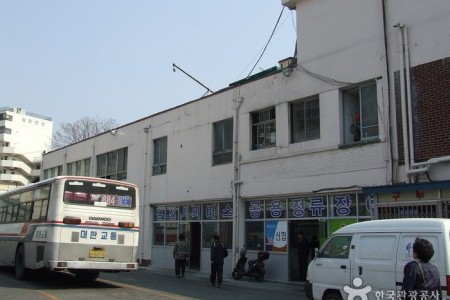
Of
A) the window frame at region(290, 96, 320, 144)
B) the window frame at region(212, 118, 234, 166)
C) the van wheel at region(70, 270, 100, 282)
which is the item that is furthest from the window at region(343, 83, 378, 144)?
the van wheel at region(70, 270, 100, 282)

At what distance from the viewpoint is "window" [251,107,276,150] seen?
61.4 feet

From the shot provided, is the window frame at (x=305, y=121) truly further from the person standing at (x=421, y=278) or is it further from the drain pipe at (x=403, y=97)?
the person standing at (x=421, y=278)

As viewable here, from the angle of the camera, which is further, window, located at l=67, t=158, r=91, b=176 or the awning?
window, located at l=67, t=158, r=91, b=176

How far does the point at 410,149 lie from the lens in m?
13.7

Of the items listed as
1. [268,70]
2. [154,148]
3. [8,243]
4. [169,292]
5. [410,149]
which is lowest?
[169,292]

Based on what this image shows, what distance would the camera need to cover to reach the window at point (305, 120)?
1705 centimetres

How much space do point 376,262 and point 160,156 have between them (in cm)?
1756

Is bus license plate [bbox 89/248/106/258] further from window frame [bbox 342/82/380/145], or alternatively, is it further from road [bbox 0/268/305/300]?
window frame [bbox 342/82/380/145]

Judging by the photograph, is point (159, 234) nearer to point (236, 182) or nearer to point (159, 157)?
point (159, 157)

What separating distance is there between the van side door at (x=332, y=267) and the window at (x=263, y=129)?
9.00 meters

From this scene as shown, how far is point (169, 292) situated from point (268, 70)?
951cm

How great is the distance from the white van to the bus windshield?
722 cm

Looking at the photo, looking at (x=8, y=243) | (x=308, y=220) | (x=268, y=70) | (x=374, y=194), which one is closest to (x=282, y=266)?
(x=308, y=220)

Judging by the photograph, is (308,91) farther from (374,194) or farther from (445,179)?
(445,179)
